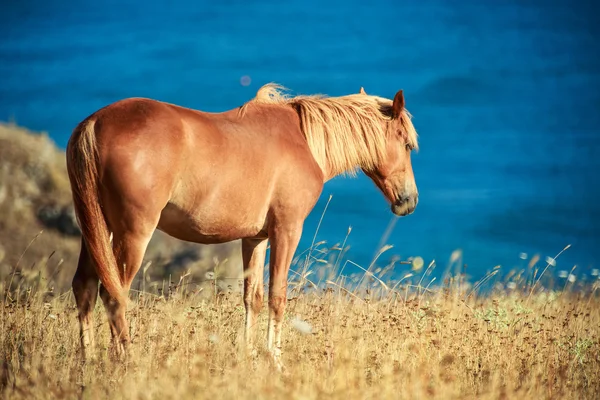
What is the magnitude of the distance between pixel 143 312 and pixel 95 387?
2.06 m

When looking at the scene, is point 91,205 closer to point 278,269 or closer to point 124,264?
point 124,264

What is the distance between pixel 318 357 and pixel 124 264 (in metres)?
1.80

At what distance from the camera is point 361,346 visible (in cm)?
612

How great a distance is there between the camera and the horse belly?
5816mm

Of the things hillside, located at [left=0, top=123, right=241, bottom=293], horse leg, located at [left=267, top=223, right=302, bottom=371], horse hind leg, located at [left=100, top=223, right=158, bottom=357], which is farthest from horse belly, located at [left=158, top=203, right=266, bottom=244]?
hillside, located at [left=0, top=123, right=241, bottom=293]

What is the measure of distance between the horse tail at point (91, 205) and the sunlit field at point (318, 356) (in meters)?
0.60

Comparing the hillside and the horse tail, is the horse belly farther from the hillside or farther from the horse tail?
the hillside

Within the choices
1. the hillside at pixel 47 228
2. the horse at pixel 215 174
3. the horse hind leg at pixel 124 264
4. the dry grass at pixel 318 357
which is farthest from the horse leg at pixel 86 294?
the hillside at pixel 47 228

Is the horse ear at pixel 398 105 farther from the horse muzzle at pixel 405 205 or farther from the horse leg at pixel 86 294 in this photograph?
the horse leg at pixel 86 294

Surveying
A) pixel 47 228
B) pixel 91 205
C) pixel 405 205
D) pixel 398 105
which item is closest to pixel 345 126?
pixel 398 105

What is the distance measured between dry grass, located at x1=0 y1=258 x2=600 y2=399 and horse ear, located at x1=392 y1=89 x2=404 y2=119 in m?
2.03

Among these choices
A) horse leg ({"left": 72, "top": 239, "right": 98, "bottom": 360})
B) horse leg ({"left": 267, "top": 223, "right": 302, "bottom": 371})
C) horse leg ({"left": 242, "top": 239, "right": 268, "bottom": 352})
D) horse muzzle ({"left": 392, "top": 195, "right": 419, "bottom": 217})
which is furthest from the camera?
horse muzzle ({"left": 392, "top": 195, "right": 419, "bottom": 217})

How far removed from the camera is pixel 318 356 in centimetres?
594

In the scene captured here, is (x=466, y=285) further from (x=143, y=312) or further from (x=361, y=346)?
(x=143, y=312)
